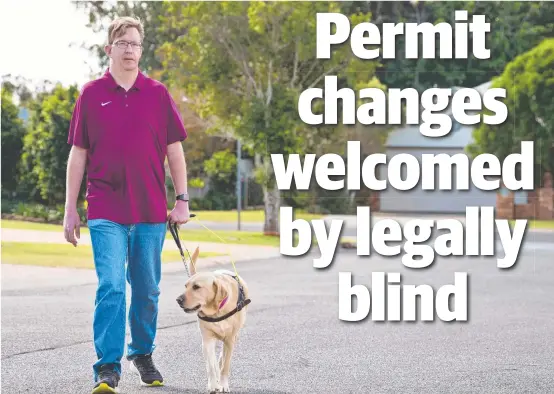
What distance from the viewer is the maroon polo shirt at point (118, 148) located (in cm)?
691

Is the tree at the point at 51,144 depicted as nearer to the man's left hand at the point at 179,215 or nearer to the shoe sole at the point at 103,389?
the man's left hand at the point at 179,215

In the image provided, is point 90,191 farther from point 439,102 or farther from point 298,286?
point 298,286

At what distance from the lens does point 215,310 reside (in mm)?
6727

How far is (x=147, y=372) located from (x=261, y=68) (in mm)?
25266

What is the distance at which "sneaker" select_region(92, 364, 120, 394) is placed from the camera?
671 cm

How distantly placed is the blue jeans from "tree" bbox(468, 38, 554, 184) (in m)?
35.9

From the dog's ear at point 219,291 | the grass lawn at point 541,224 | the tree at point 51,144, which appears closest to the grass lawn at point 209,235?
the tree at point 51,144

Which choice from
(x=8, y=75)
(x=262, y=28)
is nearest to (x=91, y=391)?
(x=262, y=28)

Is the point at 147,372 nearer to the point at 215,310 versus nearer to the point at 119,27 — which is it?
the point at 215,310

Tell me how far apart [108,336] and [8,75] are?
51.1 meters

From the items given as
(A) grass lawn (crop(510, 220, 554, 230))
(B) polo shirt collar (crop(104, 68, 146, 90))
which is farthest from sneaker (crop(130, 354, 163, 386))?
(A) grass lawn (crop(510, 220, 554, 230))

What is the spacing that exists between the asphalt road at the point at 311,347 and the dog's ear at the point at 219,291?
722 millimetres

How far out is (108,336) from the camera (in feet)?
22.5

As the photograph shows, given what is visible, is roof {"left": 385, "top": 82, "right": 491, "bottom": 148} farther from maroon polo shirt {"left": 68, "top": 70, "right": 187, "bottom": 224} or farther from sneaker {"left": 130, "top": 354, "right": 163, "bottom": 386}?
maroon polo shirt {"left": 68, "top": 70, "right": 187, "bottom": 224}
